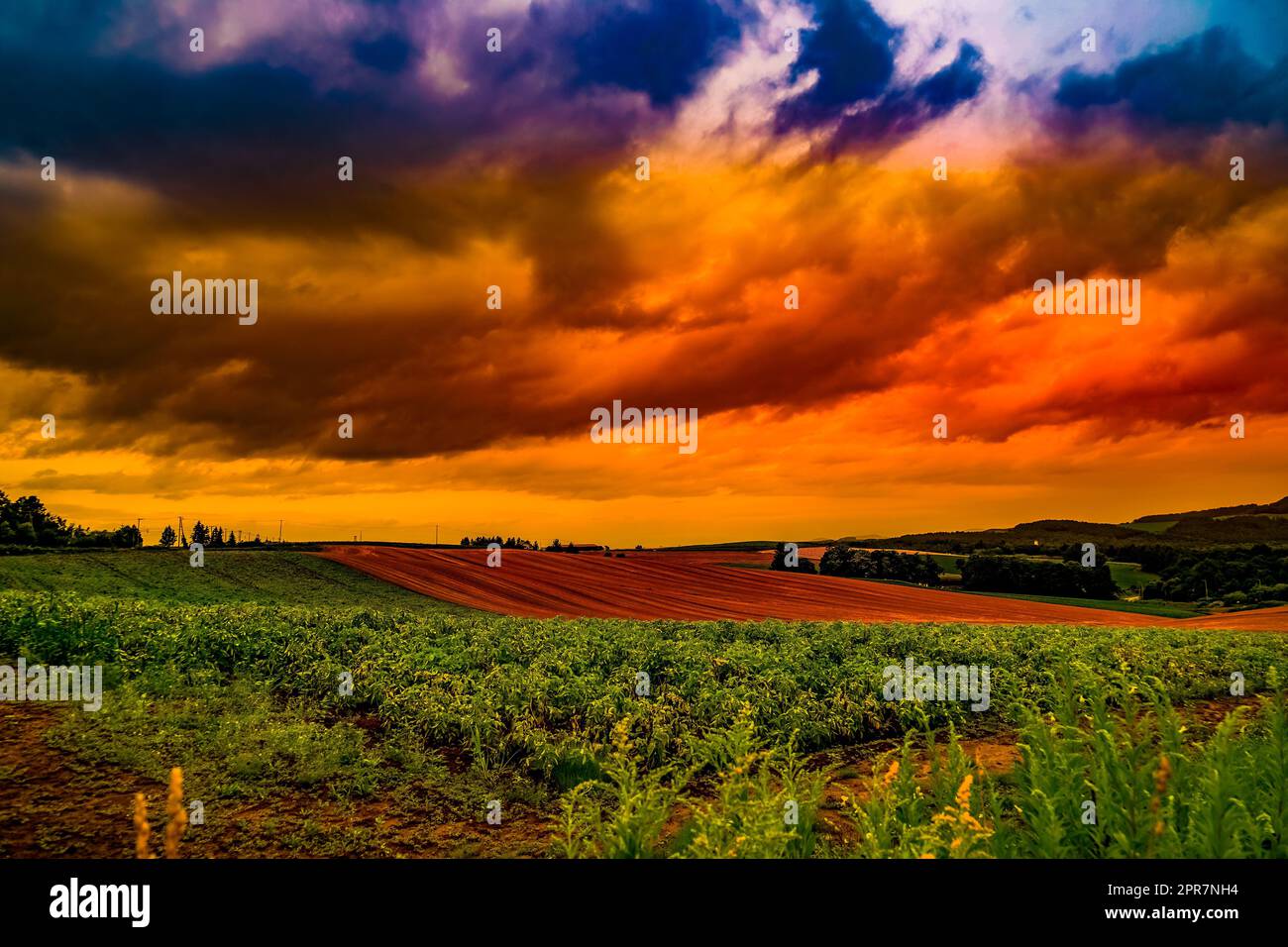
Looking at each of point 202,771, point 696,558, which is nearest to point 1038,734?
point 202,771

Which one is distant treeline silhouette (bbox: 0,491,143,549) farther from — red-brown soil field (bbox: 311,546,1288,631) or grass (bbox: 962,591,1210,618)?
grass (bbox: 962,591,1210,618)

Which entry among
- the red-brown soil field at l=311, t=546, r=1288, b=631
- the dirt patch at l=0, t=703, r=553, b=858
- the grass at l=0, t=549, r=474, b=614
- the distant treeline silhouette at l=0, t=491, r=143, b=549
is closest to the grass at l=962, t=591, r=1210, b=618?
the red-brown soil field at l=311, t=546, r=1288, b=631

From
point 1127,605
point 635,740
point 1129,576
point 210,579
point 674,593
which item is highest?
point 635,740

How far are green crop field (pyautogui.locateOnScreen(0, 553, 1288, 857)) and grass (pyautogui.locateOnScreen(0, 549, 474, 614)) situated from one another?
22397 millimetres

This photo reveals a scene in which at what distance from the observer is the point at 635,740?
9.58 meters

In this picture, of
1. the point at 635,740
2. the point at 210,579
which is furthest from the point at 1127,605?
the point at 210,579

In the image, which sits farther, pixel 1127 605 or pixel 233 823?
pixel 1127 605

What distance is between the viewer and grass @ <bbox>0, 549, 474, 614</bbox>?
3662 cm

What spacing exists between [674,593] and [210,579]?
2754 centimetres

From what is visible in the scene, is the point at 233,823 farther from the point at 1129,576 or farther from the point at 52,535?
the point at 1129,576

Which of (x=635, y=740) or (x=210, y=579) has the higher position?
(x=635, y=740)

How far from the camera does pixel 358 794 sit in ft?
26.2
